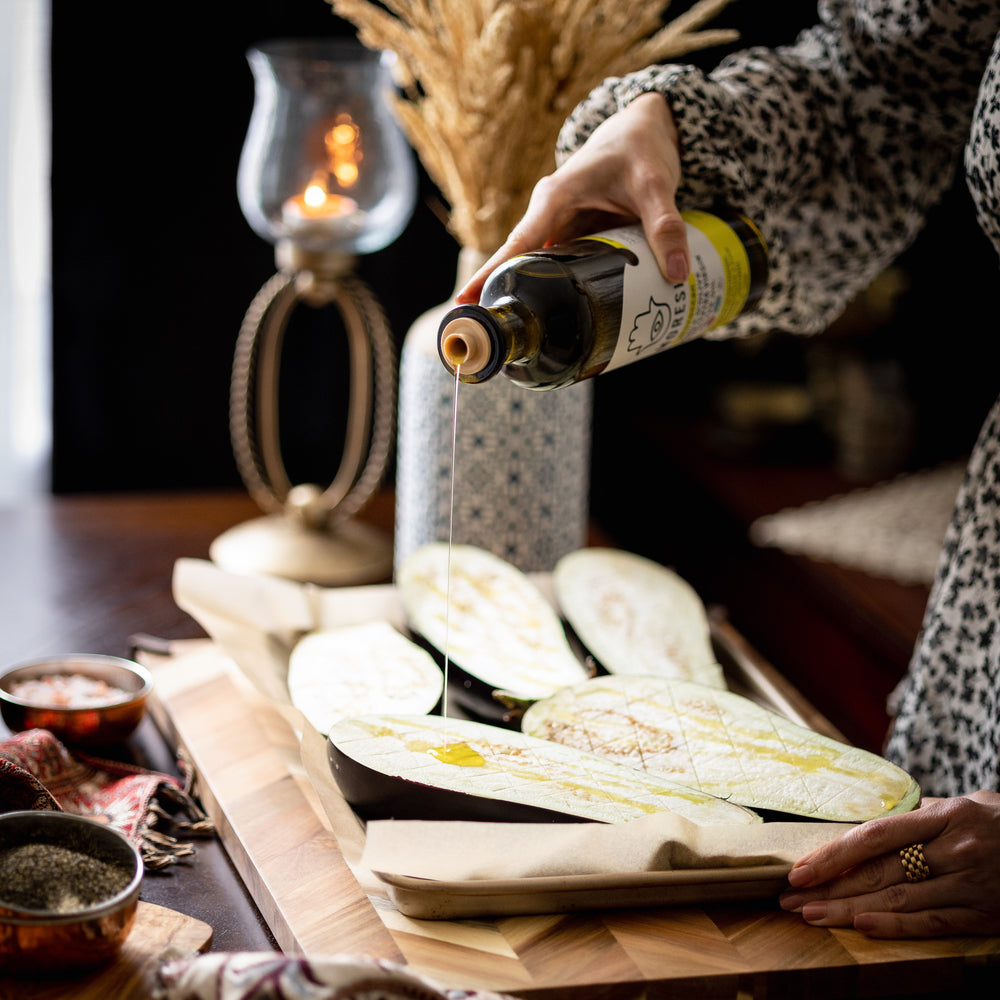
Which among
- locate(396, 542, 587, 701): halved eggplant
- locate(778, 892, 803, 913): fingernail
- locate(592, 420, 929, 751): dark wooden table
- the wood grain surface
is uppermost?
locate(396, 542, 587, 701): halved eggplant

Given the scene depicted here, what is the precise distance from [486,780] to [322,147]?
102 centimetres

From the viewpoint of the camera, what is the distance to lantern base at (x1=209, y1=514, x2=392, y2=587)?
1.65 metres

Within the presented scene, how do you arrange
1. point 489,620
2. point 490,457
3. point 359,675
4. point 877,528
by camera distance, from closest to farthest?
1. point 359,675
2. point 489,620
3. point 490,457
4. point 877,528

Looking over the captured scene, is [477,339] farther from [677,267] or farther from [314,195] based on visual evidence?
[314,195]

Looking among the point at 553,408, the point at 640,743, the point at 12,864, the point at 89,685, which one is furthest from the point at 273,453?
the point at 12,864

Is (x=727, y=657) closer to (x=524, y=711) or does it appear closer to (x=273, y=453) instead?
(x=524, y=711)

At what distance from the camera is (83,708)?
3.44ft

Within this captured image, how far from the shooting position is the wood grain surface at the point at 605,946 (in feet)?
2.64

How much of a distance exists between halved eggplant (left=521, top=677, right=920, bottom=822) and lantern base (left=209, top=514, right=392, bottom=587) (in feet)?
2.04

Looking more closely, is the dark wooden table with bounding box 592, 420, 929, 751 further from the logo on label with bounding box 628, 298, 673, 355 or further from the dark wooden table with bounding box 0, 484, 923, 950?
the logo on label with bounding box 628, 298, 673, 355

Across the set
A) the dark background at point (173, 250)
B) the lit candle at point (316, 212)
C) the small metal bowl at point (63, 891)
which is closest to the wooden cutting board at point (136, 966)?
the small metal bowl at point (63, 891)

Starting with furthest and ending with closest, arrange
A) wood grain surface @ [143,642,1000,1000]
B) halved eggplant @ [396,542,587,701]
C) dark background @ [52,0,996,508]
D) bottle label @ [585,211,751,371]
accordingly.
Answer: dark background @ [52,0,996,508], halved eggplant @ [396,542,587,701], bottle label @ [585,211,751,371], wood grain surface @ [143,642,1000,1000]

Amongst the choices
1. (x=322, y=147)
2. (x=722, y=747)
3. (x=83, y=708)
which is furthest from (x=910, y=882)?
(x=322, y=147)

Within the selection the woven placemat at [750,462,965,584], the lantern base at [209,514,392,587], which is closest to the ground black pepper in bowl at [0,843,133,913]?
the lantern base at [209,514,392,587]
